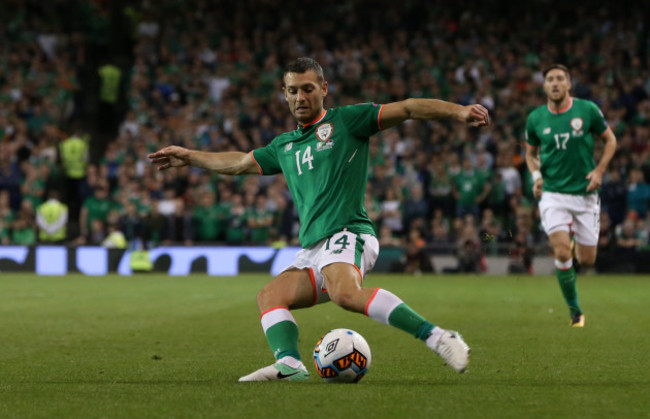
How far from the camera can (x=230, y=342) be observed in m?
9.08

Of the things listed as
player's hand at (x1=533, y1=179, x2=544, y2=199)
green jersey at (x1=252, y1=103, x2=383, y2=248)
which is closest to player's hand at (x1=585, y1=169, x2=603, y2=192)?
player's hand at (x1=533, y1=179, x2=544, y2=199)

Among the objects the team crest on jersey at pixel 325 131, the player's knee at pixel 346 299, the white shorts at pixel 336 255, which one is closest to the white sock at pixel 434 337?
the player's knee at pixel 346 299

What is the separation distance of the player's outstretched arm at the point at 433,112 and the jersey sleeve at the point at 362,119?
73mm

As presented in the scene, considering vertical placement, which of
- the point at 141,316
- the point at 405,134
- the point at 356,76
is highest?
the point at 356,76

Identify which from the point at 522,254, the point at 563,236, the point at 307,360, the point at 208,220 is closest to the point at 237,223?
the point at 208,220

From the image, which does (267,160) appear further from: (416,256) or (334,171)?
(416,256)

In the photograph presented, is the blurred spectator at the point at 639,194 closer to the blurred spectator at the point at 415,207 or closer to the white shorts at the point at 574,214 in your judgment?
the blurred spectator at the point at 415,207

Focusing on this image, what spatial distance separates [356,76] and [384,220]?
18.3ft

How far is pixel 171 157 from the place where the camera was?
7.11 metres

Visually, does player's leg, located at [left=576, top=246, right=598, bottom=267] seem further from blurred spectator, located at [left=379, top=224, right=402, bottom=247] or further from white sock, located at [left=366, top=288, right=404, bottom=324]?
blurred spectator, located at [left=379, top=224, right=402, bottom=247]

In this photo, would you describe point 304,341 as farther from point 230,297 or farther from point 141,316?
point 230,297

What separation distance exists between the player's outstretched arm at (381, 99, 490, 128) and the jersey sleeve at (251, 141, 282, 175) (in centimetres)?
94

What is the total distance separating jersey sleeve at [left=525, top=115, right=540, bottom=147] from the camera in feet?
36.1

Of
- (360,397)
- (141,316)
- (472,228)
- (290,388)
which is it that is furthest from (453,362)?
(472,228)
